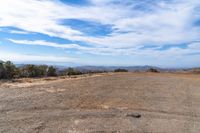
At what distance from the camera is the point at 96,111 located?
1155 centimetres

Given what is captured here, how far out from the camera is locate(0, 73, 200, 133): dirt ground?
367 inches

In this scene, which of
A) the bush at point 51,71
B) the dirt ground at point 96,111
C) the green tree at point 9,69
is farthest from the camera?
the bush at point 51,71

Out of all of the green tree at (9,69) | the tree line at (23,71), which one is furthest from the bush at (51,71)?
the green tree at (9,69)

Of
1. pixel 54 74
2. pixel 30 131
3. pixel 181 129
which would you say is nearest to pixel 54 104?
pixel 30 131

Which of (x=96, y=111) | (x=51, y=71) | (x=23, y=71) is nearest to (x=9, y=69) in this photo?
(x=23, y=71)

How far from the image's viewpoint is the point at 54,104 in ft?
41.4

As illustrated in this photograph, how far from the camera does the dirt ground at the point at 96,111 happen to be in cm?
933

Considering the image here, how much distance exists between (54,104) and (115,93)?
4269mm

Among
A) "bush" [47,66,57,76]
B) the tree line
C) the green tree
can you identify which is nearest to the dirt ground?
the tree line

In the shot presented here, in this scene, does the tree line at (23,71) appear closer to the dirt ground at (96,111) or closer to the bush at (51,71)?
the bush at (51,71)

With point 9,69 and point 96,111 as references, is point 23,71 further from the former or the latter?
point 96,111

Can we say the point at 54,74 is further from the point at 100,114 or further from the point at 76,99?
the point at 100,114

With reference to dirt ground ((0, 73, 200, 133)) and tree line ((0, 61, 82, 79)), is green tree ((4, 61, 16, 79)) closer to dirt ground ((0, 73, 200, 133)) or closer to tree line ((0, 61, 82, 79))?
tree line ((0, 61, 82, 79))

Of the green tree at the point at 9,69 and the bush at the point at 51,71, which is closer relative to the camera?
the green tree at the point at 9,69
